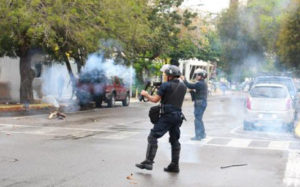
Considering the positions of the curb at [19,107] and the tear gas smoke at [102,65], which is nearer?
the curb at [19,107]

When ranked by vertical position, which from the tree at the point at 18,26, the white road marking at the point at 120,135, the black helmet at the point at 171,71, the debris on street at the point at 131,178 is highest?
the tree at the point at 18,26

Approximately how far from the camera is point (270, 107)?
17188 millimetres

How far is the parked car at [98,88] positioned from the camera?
26.2 m

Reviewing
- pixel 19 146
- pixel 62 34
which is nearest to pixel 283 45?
pixel 62 34

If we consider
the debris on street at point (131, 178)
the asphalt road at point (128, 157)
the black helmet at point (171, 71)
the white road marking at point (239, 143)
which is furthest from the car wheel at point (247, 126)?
the debris on street at point (131, 178)

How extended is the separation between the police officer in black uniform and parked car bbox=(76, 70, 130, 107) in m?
16.8

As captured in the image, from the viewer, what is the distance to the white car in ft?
56.3

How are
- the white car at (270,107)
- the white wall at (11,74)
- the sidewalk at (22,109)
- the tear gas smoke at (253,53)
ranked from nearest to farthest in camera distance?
the white car at (270,107)
the sidewalk at (22,109)
the white wall at (11,74)
the tear gas smoke at (253,53)

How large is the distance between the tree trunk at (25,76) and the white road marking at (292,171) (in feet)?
50.3

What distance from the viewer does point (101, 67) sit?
87.9 feet

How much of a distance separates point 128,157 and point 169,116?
1.98 meters

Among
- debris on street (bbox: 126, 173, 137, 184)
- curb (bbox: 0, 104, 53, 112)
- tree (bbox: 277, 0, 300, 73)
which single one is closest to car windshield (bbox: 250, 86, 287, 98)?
debris on street (bbox: 126, 173, 137, 184)

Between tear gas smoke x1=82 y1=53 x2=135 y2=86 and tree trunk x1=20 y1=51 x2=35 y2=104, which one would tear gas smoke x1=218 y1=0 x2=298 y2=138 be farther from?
tree trunk x1=20 y1=51 x2=35 y2=104

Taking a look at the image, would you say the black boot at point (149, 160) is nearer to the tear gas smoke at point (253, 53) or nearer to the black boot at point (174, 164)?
the black boot at point (174, 164)
